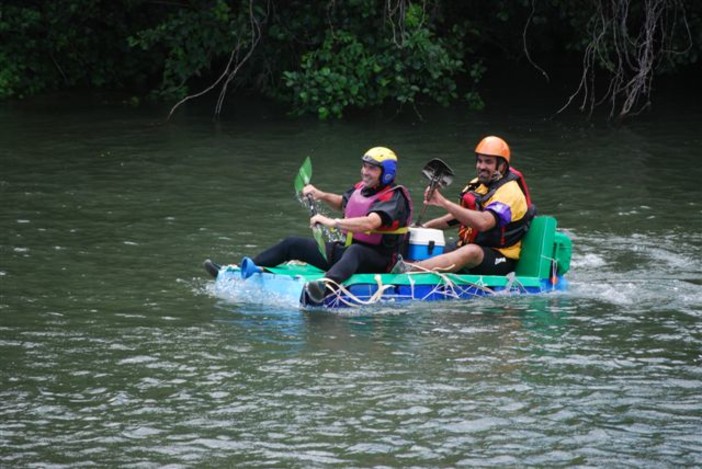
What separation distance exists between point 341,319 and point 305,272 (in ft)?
3.03

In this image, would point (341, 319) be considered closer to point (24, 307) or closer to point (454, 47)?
point (24, 307)

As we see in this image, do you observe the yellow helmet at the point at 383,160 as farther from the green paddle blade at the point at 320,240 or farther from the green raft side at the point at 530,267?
the green raft side at the point at 530,267

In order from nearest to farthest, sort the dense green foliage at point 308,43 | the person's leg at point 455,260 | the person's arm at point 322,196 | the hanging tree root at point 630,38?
the person's leg at point 455,260
the person's arm at point 322,196
the hanging tree root at point 630,38
the dense green foliage at point 308,43

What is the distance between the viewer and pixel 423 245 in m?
10.3

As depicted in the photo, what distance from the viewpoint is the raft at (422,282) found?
9859 millimetres

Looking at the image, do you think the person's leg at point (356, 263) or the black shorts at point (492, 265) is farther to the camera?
the black shorts at point (492, 265)

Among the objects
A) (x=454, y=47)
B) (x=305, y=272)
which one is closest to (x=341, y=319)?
(x=305, y=272)

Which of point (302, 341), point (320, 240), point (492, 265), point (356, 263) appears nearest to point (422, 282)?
point (356, 263)

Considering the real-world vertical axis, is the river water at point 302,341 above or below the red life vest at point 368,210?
below

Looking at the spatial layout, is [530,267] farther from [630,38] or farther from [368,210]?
[630,38]

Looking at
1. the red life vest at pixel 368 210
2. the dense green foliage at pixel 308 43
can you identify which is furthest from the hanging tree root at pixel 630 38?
the red life vest at pixel 368 210

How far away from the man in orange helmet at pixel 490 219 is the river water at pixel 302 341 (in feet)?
1.22

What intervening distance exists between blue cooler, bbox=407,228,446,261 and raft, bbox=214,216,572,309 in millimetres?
316

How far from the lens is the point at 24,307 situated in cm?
962
